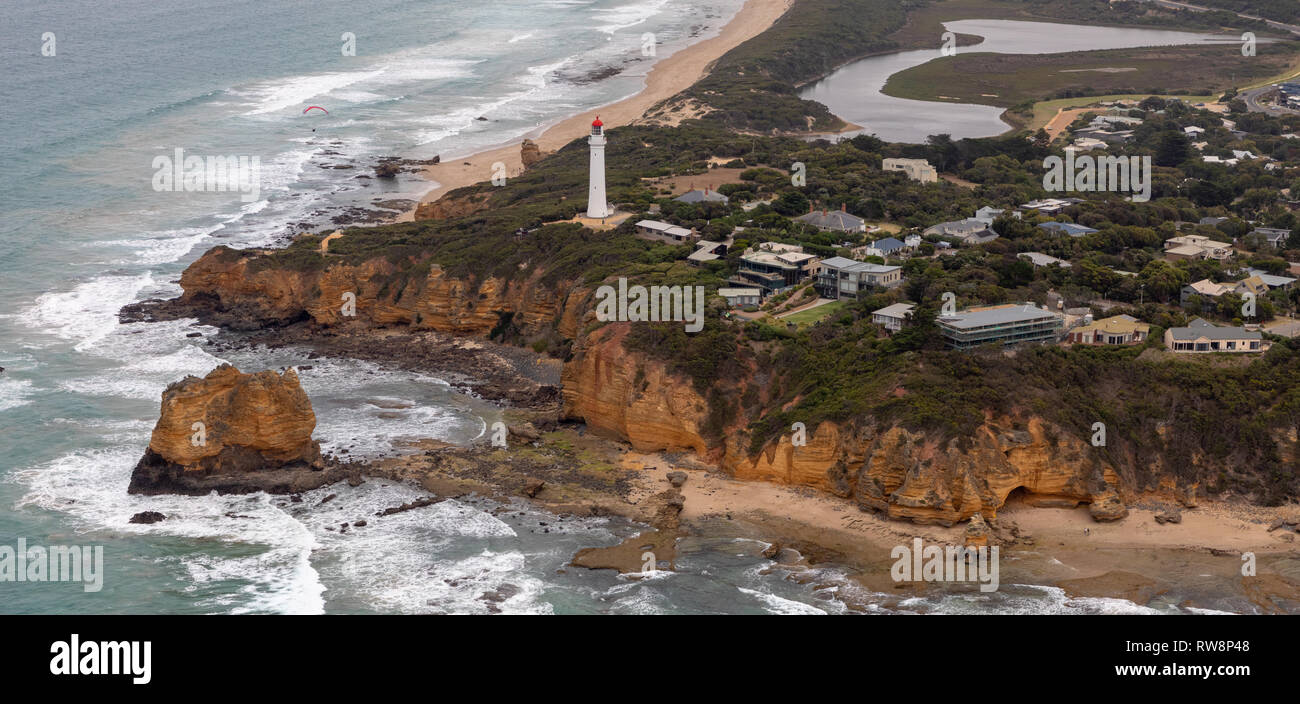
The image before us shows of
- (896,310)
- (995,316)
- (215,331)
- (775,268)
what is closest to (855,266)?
(775,268)

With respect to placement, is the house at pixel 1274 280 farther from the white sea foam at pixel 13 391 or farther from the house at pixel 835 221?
the white sea foam at pixel 13 391

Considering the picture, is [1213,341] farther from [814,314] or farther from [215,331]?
[215,331]

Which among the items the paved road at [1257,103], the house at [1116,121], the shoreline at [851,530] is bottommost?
the shoreline at [851,530]

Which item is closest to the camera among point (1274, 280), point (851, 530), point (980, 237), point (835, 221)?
point (851, 530)

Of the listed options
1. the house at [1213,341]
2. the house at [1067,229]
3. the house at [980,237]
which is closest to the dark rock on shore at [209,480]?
the house at [1213,341]

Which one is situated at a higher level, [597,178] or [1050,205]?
[597,178]

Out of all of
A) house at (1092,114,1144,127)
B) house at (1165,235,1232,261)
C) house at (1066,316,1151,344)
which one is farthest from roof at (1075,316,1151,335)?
house at (1092,114,1144,127)
